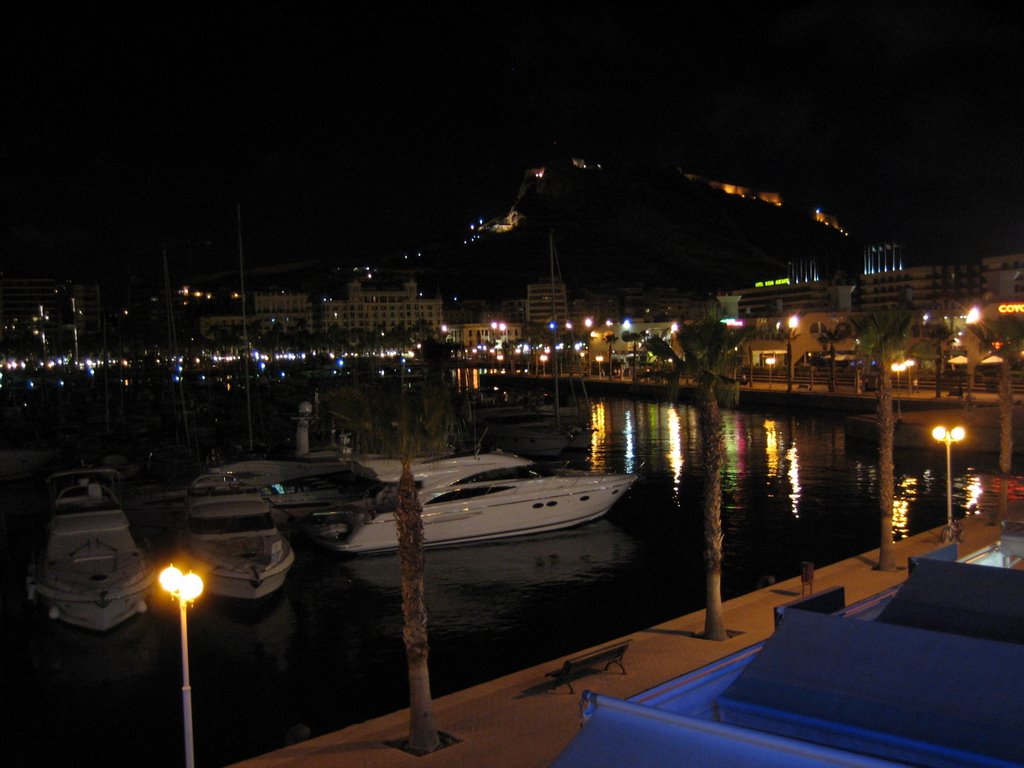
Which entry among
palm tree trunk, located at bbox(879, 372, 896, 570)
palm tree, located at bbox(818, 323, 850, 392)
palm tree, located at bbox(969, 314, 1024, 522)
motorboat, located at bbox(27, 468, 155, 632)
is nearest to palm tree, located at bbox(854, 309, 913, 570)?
palm tree trunk, located at bbox(879, 372, 896, 570)

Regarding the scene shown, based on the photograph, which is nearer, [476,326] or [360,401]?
[360,401]

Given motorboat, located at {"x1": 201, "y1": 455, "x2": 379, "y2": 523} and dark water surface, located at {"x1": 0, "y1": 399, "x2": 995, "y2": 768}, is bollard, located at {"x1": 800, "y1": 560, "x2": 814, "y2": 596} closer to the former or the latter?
dark water surface, located at {"x1": 0, "y1": 399, "x2": 995, "y2": 768}

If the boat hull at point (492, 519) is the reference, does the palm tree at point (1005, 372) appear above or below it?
above

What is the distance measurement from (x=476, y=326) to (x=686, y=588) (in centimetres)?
17234

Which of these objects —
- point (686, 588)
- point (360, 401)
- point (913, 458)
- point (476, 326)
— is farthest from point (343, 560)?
point (476, 326)

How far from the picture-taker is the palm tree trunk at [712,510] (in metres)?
13.7

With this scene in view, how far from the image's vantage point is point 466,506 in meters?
24.2

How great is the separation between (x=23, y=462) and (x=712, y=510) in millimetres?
33550

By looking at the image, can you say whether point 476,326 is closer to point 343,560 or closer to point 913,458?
point 913,458

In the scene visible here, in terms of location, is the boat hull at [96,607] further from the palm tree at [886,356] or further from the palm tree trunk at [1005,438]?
the palm tree trunk at [1005,438]

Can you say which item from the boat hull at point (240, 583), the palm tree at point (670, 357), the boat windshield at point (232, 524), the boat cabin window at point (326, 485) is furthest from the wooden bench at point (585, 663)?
the boat cabin window at point (326, 485)

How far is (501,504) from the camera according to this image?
24625 mm

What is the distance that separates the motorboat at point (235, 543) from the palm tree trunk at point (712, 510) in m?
9.70

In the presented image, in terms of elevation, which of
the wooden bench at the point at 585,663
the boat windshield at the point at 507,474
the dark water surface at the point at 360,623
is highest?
the boat windshield at the point at 507,474
